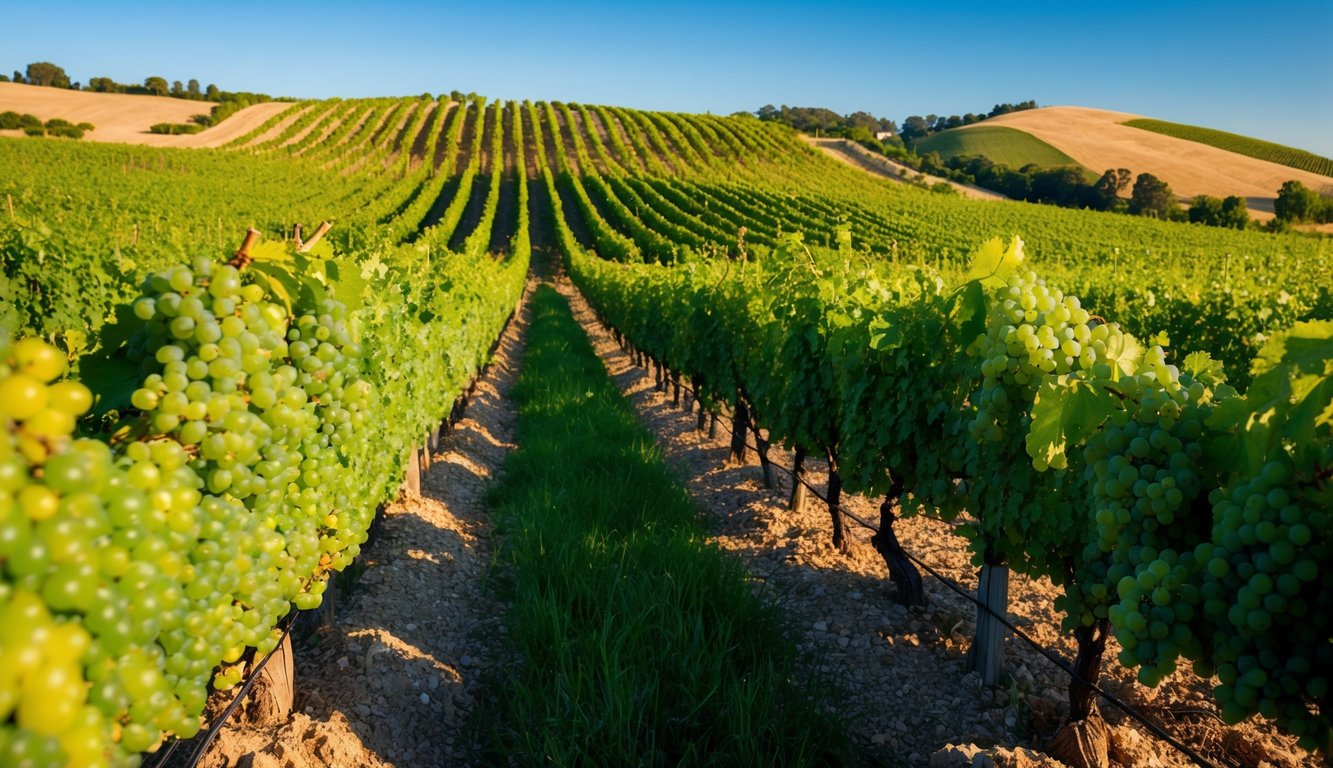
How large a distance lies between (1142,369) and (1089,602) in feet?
3.33

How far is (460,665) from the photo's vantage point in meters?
4.00

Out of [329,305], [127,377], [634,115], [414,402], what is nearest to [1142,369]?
[329,305]

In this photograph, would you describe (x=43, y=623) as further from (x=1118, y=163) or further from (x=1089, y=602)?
(x=1118, y=163)

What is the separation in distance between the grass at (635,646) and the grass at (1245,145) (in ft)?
285

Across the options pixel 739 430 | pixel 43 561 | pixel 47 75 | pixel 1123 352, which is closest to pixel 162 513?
pixel 43 561

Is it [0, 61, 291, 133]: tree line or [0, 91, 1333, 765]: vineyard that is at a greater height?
[0, 61, 291, 133]: tree line

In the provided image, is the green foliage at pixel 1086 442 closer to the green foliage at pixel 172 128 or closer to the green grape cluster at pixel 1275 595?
the green grape cluster at pixel 1275 595

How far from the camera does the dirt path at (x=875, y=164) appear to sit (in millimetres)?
56531

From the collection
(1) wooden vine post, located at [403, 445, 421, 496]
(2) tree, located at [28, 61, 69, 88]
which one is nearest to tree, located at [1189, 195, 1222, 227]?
(1) wooden vine post, located at [403, 445, 421, 496]

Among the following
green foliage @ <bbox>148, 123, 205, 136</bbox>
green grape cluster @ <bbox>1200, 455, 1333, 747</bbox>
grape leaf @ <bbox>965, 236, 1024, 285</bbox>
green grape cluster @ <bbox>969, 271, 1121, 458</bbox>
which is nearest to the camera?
green grape cluster @ <bbox>1200, 455, 1333, 747</bbox>

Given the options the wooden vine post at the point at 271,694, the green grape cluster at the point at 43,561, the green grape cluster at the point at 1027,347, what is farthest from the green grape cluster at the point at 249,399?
the green grape cluster at the point at 1027,347

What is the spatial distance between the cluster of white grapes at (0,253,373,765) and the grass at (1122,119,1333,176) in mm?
89396

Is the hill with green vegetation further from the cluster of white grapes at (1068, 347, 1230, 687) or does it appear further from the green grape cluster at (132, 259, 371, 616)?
the green grape cluster at (132, 259, 371, 616)

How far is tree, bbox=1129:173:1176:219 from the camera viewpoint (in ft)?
169
